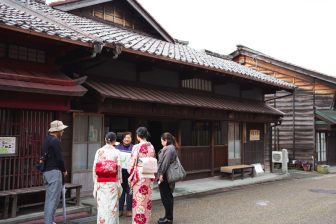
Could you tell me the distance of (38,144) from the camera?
8234mm

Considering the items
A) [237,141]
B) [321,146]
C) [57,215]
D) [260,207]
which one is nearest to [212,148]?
[237,141]

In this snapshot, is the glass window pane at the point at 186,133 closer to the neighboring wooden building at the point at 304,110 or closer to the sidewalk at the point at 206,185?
the sidewalk at the point at 206,185

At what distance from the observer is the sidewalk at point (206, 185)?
11.0 m

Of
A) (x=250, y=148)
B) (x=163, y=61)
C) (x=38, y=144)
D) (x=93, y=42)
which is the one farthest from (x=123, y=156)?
(x=250, y=148)

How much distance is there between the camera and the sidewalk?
36.0ft

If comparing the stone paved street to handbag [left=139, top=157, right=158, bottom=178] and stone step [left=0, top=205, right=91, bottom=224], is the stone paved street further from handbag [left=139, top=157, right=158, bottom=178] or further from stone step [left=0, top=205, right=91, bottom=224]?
handbag [left=139, top=157, right=158, bottom=178]

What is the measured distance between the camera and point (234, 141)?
1590 centimetres

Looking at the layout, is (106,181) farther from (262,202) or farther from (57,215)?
(262,202)

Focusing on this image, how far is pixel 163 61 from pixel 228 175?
20.3 ft

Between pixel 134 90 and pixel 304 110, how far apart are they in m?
14.2

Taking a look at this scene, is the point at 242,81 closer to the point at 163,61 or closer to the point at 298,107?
the point at 163,61

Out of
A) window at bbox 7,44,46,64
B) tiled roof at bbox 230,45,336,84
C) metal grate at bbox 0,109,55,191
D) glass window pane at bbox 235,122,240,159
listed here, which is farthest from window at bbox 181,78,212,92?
tiled roof at bbox 230,45,336,84

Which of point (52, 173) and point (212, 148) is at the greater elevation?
point (212, 148)

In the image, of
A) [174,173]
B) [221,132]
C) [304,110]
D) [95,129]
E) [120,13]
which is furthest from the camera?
Answer: [304,110]
